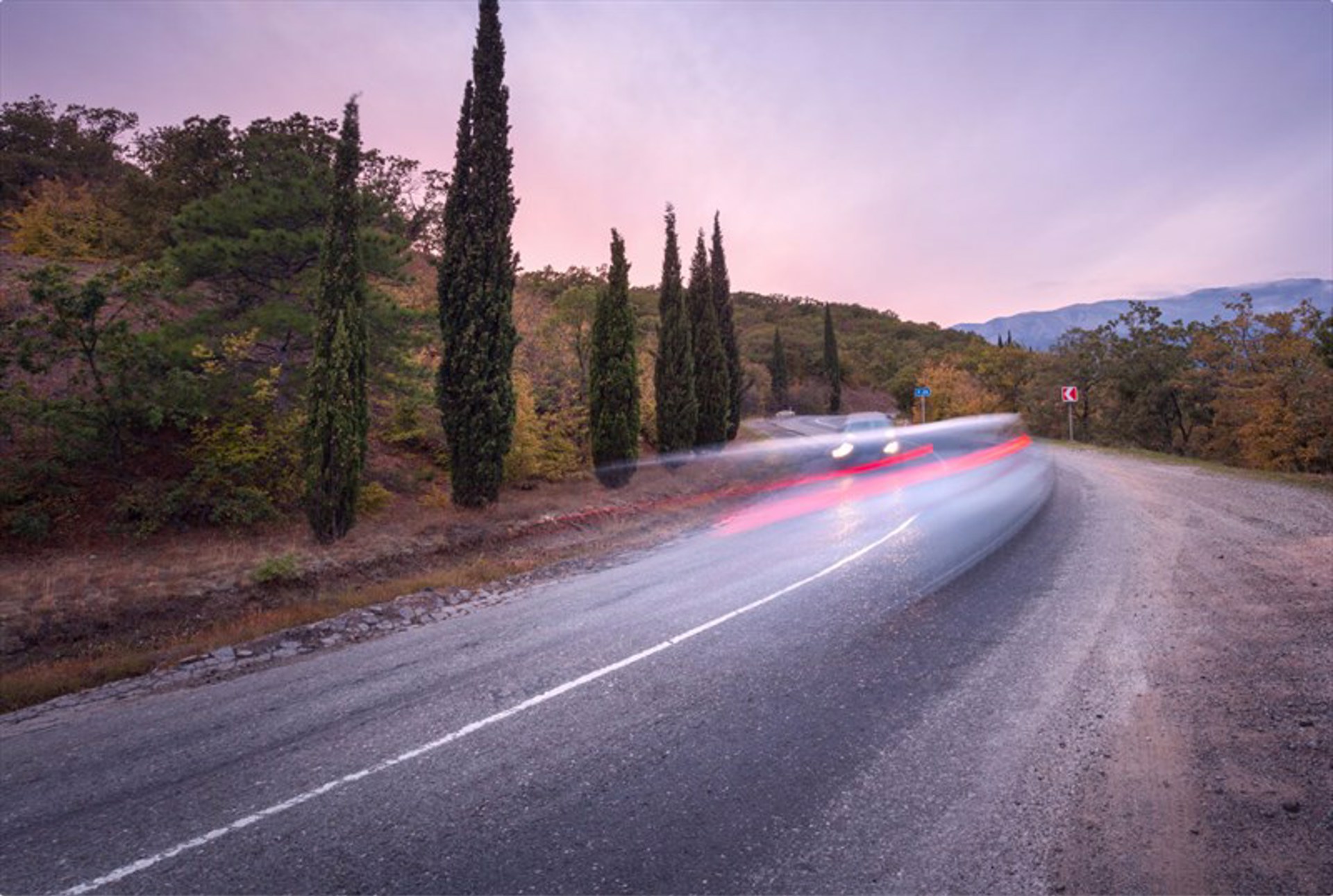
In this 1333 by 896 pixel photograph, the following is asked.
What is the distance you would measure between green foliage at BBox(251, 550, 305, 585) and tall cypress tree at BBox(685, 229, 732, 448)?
15.8m

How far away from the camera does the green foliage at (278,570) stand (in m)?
9.17

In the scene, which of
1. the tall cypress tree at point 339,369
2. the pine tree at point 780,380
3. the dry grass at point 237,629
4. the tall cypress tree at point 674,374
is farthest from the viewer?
the pine tree at point 780,380

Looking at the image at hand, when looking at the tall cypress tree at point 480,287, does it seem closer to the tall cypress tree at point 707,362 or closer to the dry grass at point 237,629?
the dry grass at point 237,629

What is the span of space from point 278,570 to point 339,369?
3.92 meters

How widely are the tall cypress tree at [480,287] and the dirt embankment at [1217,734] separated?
11.8 meters

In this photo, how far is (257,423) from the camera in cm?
1359

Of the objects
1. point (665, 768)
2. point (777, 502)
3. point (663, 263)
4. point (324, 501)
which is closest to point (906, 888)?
point (665, 768)

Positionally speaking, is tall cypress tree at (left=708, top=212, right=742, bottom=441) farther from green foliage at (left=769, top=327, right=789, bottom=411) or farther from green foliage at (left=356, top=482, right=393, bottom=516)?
green foliage at (left=769, top=327, right=789, bottom=411)

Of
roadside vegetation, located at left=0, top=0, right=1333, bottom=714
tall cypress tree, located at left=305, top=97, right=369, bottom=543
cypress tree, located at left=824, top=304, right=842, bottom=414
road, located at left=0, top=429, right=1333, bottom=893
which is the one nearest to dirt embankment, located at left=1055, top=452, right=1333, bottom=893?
road, located at left=0, top=429, right=1333, bottom=893

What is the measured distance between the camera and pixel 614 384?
58.3ft

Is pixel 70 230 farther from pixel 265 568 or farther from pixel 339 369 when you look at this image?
pixel 265 568

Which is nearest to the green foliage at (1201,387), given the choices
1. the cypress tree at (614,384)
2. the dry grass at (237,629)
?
the cypress tree at (614,384)

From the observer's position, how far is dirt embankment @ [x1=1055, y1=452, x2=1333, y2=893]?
2779 millimetres

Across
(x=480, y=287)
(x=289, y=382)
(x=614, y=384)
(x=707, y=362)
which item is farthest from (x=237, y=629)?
(x=707, y=362)
